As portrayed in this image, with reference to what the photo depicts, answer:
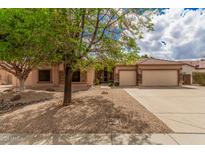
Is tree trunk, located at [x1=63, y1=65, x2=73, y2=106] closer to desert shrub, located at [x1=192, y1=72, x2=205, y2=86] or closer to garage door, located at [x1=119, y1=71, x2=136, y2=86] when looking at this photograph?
garage door, located at [x1=119, y1=71, x2=136, y2=86]

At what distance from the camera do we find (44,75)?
23766mm

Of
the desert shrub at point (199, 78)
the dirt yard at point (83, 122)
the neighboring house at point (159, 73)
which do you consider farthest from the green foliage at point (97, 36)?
the desert shrub at point (199, 78)

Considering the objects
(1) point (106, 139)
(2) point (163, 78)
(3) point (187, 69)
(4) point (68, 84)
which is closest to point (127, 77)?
(2) point (163, 78)

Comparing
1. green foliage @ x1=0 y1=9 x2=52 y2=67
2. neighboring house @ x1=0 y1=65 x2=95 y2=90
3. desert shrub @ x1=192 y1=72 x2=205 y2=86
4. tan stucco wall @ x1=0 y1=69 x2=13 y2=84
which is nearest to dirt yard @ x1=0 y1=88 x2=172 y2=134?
green foliage @ x1=0 y1=9 x2=52 y2=67

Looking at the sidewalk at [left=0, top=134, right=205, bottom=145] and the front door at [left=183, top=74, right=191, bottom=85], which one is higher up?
the front door at [left=183, top=74, right=191, bottom=85]

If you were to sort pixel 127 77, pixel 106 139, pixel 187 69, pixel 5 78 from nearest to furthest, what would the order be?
pixel 106 139
pixel 127 77
pixel 5 78
pixel 187 69

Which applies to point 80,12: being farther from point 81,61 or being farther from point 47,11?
point 81,61

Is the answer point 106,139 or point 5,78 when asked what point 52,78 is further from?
point 106,139

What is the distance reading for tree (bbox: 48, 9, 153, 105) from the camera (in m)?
7.44

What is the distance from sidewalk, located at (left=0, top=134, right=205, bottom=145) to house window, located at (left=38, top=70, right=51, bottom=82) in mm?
17786

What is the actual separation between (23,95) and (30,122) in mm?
8847

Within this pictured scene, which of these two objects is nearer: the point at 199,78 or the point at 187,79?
the point at 199,78

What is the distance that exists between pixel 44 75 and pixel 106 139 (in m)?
19.2
